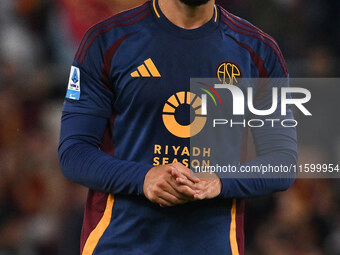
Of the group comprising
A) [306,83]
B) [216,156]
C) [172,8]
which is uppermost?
[306,83]

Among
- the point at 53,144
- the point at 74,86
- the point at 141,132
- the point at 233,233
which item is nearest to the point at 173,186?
the point at 141,132

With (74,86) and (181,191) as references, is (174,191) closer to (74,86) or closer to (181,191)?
(181,191)

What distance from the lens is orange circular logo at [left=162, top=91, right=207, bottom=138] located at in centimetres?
206

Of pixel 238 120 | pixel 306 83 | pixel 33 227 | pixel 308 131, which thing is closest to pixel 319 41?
pixel 306 83

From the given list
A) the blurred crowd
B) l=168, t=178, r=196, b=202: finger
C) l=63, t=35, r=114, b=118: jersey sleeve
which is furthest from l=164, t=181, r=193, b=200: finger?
the blurred crowd

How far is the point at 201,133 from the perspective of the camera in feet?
6.87

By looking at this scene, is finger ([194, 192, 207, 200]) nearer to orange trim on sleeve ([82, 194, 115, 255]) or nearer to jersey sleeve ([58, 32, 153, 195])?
jersey sleeve ([58, 32, 153, 195])

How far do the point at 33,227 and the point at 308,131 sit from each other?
1938 mm

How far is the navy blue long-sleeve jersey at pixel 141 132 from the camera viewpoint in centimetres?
205

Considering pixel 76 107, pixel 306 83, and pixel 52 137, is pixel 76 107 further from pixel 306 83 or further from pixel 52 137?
pixel 306 83

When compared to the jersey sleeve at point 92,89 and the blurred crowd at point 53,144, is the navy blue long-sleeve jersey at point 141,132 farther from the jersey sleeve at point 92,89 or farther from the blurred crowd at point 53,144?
the blurred crowd at point 53,144

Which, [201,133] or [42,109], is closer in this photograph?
[201,133]

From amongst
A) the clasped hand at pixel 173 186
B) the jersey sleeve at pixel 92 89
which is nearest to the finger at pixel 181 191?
the clasped hand at pixel 173 186

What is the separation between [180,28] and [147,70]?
18cm
